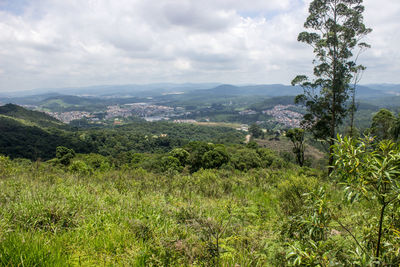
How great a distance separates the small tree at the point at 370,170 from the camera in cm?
148

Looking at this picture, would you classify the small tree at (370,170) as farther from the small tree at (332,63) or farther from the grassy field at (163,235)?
the small tree at (332,63)

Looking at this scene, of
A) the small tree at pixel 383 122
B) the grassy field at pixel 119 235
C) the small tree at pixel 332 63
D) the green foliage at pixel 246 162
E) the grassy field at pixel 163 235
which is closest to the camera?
the grassy field at pixel 163 235

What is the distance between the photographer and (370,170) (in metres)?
1.52

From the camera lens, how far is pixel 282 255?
82.2 inches

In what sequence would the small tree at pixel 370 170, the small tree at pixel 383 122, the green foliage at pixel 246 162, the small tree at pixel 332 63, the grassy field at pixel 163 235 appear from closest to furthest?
the small tree at pixel 370 170
the grassy field at pixel 163 235
the small tree at pixel 332 63
the small tree at pixel 383 122
the green foliage at pixel 246 162

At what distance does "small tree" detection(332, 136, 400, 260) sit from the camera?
1.48 meters

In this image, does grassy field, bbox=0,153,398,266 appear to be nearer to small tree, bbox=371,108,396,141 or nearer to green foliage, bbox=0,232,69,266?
green foliage, bbox=0,232,69,266

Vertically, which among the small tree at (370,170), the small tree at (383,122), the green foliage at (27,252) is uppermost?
the small tree at (370,170)

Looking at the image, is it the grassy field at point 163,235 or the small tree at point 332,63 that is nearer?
the grassy field at point 163,235

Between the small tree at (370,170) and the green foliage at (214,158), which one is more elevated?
the small tree at (370,170)

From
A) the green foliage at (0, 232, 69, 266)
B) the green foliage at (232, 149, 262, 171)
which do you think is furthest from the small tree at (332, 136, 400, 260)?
the green foliage at (232, 149, 262, 171)

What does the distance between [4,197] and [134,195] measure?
2.26 meters

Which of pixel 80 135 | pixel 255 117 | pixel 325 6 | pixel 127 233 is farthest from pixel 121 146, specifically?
pixel 255 117

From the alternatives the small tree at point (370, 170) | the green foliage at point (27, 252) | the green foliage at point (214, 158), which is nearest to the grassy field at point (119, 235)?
the green foliage at point (27, 252)
